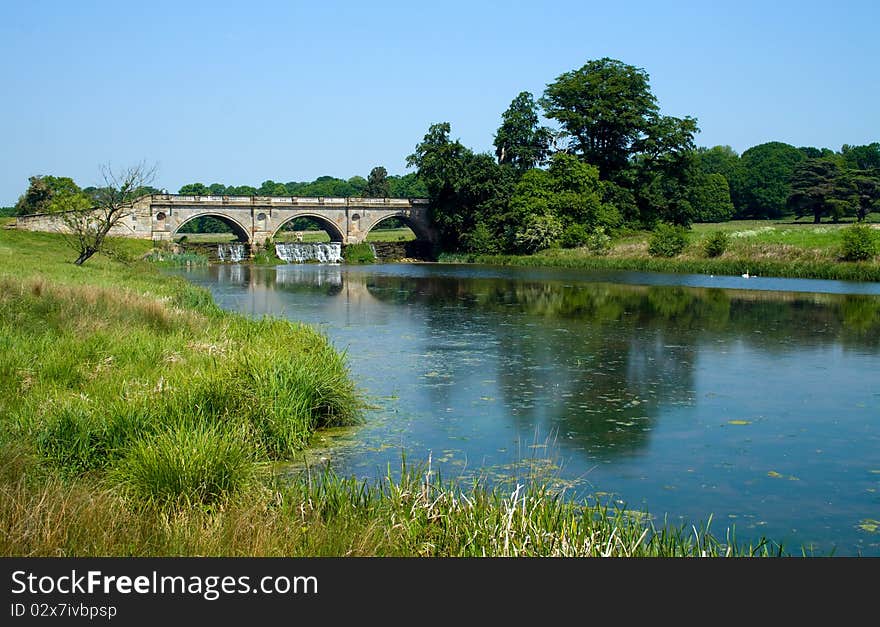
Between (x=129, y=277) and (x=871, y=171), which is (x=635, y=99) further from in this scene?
(x=129, y=277)

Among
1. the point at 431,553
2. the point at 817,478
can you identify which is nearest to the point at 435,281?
the point at 817,478

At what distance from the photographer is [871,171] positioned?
80.9 meters

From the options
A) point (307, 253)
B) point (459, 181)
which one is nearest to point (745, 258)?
point (459, 181)

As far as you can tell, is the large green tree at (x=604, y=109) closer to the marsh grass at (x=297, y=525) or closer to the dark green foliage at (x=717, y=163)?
the dark green foliage at (x=717, y=163)

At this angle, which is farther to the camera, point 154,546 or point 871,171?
point 871,171

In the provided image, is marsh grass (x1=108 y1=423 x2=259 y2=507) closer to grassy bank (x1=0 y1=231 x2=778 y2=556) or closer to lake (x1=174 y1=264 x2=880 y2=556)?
grassy bank (x1=0 y1=231 x2=778 y2=556)

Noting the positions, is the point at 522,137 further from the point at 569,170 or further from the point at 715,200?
the point at 715,200

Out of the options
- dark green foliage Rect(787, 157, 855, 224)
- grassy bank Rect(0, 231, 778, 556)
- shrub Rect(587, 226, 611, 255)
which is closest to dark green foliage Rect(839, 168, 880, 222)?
dark green foliage Rect(787, 157, 855, 224)

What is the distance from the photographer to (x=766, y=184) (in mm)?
95250

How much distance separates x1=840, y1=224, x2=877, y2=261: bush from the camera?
40.5 m

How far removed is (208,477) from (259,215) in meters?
64.3

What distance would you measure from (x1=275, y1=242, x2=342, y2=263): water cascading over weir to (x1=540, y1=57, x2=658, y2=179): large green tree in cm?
1985

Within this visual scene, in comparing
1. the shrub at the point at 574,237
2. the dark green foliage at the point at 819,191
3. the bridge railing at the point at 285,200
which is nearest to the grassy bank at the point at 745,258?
the shrub at the point at 574,237

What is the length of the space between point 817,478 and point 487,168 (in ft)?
188
